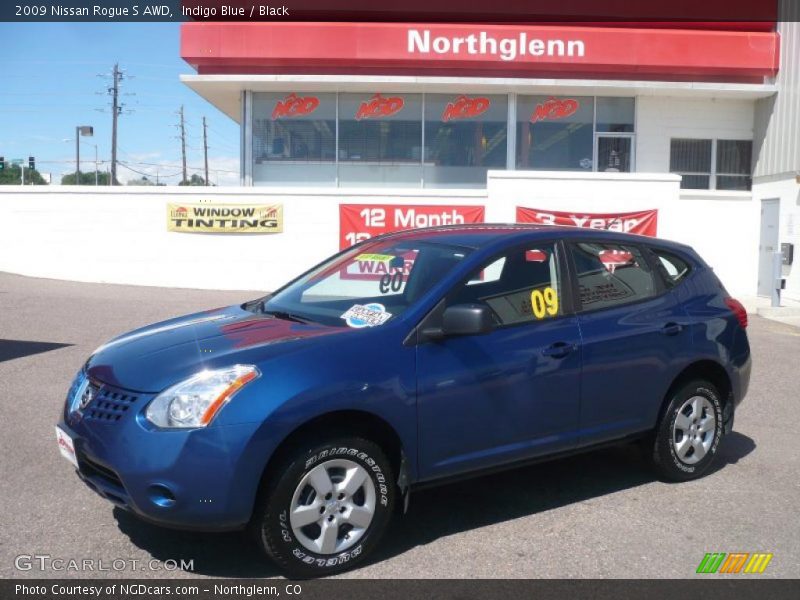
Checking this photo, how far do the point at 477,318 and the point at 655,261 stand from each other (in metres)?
1.95

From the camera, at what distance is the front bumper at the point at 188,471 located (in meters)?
3.88

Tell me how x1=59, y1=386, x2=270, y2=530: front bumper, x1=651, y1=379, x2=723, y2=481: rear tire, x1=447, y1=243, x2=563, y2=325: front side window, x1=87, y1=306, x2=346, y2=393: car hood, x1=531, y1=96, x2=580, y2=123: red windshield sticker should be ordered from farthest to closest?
x1=531, y1=96, x2=580, y2=123: red windshield sticker, x1=651, y1=379, x2=723, y2=481: rear tire, x1=447, y1=243, x2=563, y2=325: front side window, x1=87, y1=306, x2=346, y2=393: car hood, x1=59, y1=386, x2=270, y2=530: front bumper

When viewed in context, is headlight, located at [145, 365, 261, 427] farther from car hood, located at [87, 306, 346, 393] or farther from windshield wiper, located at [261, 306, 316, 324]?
windshield wiper, located at [261, 306, 316, 324]

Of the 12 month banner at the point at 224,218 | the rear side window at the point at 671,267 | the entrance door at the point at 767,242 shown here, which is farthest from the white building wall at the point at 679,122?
the rear side window at the point at 671,267

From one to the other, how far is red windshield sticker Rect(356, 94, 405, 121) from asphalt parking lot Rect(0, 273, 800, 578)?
14.3 metres

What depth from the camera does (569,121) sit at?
20.9 m

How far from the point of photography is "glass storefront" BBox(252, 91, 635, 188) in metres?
20.5

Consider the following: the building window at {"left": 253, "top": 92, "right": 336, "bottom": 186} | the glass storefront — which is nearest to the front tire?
the glass storefront

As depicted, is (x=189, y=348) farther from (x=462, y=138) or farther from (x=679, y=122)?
(x=679, y=122)

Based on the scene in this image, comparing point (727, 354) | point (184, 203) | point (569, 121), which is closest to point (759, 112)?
point (569, 121)

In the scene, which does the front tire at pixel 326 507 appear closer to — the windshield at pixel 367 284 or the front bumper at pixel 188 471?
the front bumper at pixel 188 471

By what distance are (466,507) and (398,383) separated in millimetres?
1312

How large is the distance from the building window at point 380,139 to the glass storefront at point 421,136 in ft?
0.08

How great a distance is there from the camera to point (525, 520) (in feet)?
16.5
